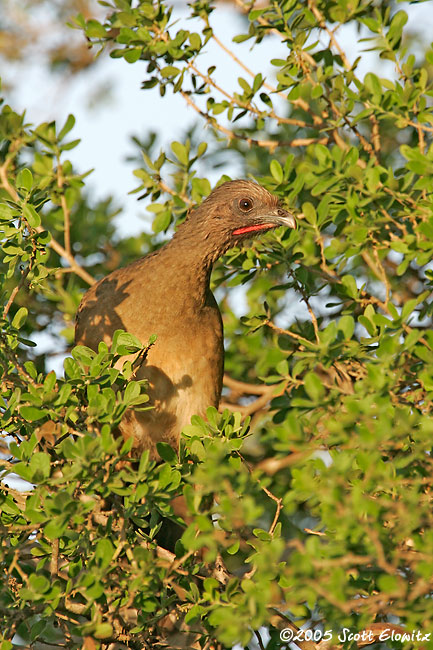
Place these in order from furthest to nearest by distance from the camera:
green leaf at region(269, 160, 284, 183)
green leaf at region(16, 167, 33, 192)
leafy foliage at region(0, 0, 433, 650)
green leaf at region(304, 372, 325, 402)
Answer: green leaf at region(269, 160, 284, 183)
green leaf at region(16, 167, 33, 192)
green leaf at region(304, 372, 325, 402)
leafy foliage at region(0, 0, 433, 650)

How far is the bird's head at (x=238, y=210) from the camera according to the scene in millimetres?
5227

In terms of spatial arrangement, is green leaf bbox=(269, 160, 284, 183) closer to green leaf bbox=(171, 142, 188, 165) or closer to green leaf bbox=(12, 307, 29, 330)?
green leaf bbox=(171, 142, 188, 165)

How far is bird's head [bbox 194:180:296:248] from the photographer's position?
5.23 meters

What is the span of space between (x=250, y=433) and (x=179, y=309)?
1.32 m

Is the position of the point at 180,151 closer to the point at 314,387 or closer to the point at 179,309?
the point at 179,309

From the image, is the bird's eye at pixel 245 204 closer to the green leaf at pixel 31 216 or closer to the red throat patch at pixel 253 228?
the red throat patch at pixel 253 228

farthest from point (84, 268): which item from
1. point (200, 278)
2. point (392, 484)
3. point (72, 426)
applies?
point (392, 484)

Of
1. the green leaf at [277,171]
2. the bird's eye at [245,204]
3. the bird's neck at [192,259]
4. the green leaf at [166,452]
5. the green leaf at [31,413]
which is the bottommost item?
the green leaf at [166,452]

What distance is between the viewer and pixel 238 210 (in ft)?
17.4

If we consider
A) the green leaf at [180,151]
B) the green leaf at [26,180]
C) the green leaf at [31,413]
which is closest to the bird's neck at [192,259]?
the green leaf at [180,151]

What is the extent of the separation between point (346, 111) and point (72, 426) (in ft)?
7.89

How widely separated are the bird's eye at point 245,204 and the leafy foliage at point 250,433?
9.8 inches

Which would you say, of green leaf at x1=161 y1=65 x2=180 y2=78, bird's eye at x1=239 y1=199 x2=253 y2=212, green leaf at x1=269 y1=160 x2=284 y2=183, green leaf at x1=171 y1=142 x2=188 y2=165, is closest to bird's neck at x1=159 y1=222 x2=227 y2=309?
bird's eye at x1=239 y1=199 x2=253 y2=212

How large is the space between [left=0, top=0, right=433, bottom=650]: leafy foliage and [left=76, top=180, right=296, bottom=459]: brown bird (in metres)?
0.22
